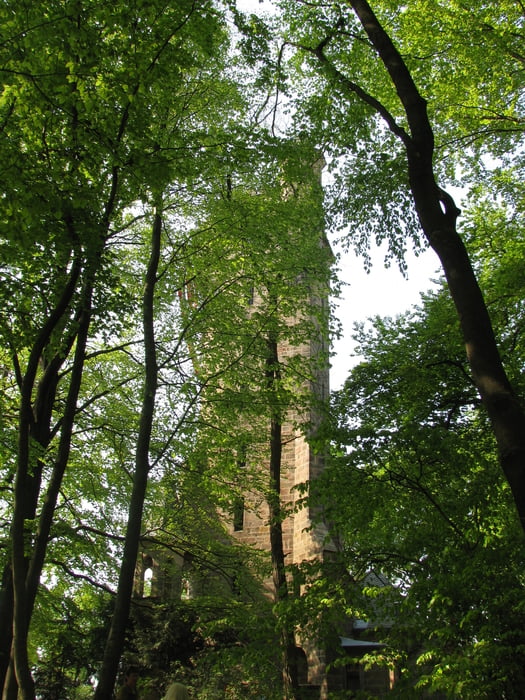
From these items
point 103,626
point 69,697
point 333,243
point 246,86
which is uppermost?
point 246,86

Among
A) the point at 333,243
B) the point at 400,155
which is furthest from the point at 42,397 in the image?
the point at 400,155

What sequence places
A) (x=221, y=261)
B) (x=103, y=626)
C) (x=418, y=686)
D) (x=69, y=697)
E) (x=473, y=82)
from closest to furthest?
(x=418, y=686) < (x=473, y=82) < (x=221, y=261) < (x=103, y=626) < (x=69, y=697)

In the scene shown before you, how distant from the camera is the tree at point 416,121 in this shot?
5480 millimetres

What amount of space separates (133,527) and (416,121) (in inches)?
236

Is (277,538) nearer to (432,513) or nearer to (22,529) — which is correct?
(432,513)

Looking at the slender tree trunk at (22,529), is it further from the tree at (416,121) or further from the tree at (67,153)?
the tree at (416,121)

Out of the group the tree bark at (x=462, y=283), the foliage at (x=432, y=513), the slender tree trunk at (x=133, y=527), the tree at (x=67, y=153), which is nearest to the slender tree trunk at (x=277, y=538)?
the foliage at (x=432, y=513)

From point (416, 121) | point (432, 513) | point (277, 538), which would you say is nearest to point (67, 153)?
point (416, 121)

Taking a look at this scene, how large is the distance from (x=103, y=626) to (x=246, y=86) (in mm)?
12577

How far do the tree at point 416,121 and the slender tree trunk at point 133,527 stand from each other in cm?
346

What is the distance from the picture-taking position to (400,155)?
9219mm

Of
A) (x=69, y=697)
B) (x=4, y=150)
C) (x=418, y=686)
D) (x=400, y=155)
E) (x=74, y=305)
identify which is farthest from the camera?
(x=69, y=697)

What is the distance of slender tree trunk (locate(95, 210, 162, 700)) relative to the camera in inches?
278

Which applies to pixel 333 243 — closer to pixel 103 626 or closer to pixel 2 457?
pixel 2 457
